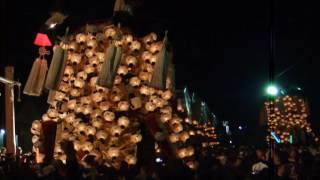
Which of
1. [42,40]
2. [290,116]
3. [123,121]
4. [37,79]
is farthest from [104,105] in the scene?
[290,116]

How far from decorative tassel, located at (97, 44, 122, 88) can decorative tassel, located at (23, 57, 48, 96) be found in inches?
80.9

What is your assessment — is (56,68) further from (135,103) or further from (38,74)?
(135,103)

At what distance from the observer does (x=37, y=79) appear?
12.8 metres

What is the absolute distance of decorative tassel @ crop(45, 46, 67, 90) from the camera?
462 inches

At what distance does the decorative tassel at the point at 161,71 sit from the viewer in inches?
448

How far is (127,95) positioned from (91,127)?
3.83ft

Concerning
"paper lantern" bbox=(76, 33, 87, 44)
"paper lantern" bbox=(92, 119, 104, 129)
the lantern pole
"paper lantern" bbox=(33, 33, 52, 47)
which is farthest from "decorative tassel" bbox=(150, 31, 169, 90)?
the lantern pole

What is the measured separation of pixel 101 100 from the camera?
12109 millimetres

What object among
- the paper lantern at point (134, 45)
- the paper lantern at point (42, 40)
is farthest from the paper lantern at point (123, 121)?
the paper lantern at point (42, 40)

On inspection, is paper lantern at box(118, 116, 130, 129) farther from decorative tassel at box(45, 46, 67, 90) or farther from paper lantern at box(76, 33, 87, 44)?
paper lantern at box(76, 33, 87, 44)

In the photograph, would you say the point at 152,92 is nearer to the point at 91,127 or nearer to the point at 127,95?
the point at 127,95

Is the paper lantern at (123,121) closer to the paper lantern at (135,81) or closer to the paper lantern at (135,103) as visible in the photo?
the paper lantern at (135,103)

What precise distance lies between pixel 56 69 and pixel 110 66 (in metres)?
1.36

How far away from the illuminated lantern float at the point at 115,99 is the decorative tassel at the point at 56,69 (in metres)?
0.03
